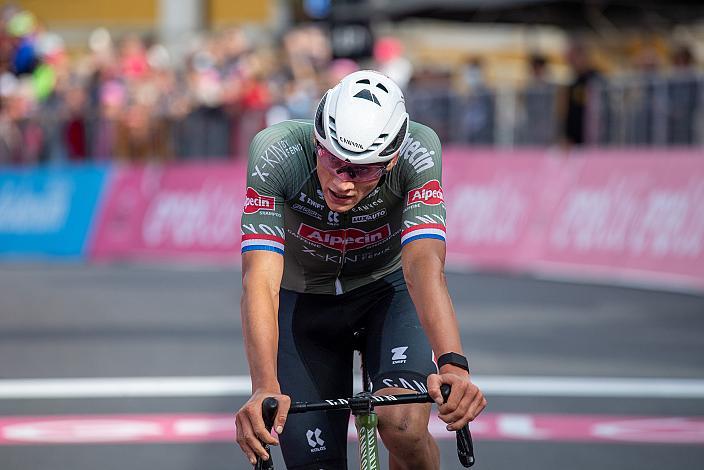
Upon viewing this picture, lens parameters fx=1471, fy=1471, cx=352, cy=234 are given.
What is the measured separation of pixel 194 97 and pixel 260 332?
16022mm

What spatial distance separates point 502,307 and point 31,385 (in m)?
5.43

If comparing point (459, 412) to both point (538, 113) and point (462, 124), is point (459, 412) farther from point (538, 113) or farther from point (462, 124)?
point (462, 124)

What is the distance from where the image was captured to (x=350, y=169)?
192 inches

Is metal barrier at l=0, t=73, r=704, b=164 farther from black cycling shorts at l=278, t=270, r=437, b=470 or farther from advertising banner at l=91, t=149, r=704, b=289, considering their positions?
black cycling shorts at l=278, t=270, r=437, b=470

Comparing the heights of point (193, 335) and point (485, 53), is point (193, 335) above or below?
above

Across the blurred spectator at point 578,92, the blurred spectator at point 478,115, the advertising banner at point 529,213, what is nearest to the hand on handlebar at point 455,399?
the advertising banner at point 529,213

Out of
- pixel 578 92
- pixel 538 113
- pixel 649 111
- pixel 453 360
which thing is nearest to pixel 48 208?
pixel 538 113

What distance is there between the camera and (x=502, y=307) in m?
14.0

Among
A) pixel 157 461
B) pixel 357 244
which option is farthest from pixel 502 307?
pixel 357 244

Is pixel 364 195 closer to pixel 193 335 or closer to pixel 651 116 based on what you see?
pixel 193 335

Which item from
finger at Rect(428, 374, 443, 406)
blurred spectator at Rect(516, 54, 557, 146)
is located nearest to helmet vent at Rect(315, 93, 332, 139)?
finger at Rect(428, 374, 443, 406)

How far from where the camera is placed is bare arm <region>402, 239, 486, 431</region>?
4344mm

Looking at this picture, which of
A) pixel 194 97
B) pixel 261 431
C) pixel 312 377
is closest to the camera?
pixel 261 431

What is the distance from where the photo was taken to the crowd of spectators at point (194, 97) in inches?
700
